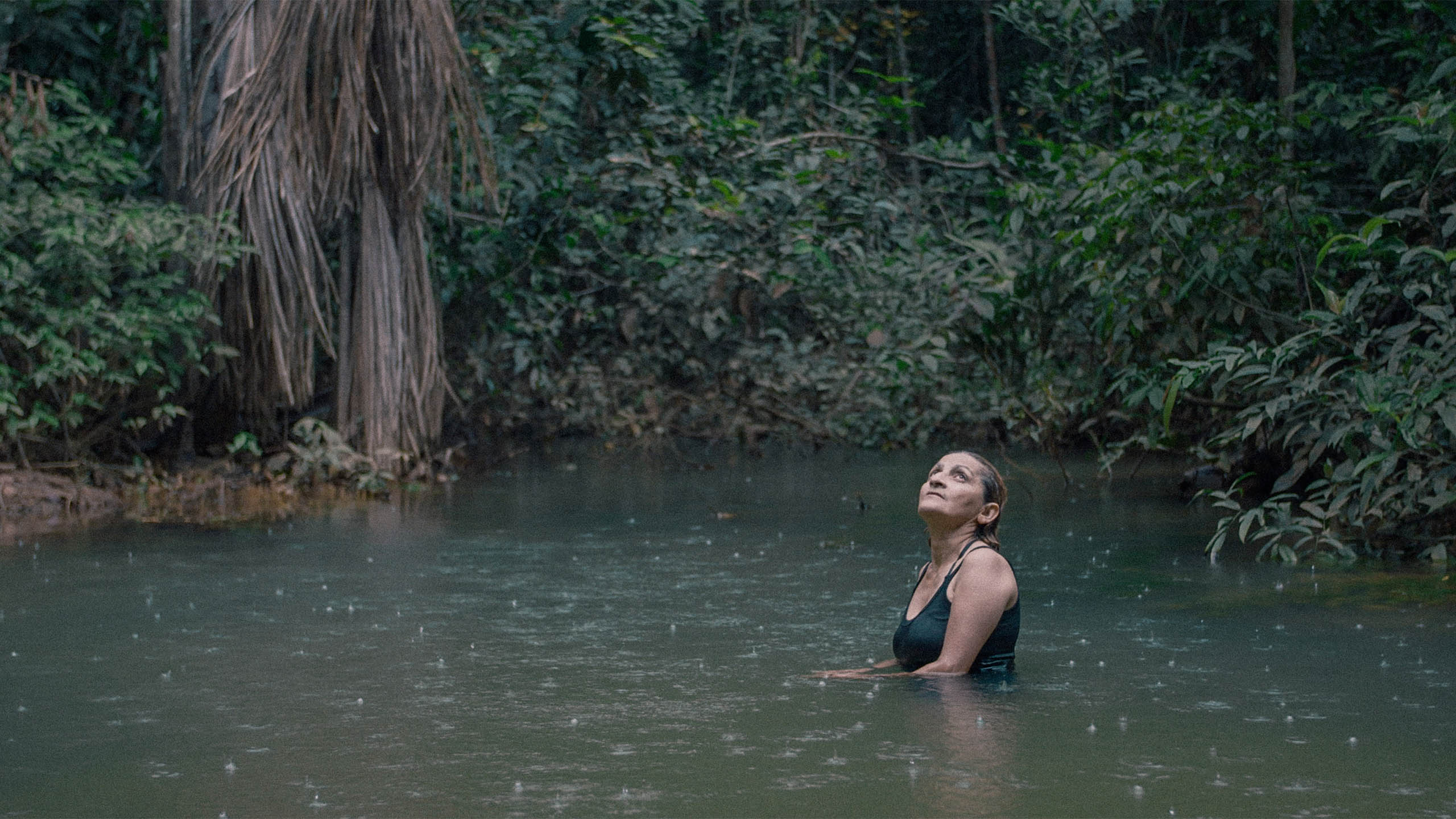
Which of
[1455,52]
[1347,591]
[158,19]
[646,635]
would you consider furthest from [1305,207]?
[158,19]

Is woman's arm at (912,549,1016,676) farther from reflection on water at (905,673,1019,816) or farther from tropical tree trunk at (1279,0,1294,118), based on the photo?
tropical tree trunk at (1279,0,1294,118)

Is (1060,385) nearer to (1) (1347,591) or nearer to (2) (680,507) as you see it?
(2) (680,507)

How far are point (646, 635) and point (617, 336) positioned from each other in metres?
9.84

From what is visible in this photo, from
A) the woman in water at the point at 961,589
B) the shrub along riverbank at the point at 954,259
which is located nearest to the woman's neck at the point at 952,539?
the woman in water at the point at 961,589

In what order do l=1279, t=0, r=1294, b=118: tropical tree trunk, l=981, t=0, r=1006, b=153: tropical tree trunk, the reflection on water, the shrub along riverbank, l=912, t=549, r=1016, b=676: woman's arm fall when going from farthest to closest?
l=981, t=0, r=1006, b=153: tropical tree trunk, l=1279, t=0, r=1294, b=118: tropical tree trunk, the shrub along riverbank, l=912, t=549, r=1016, b=676: woman's arm, the reflection on water

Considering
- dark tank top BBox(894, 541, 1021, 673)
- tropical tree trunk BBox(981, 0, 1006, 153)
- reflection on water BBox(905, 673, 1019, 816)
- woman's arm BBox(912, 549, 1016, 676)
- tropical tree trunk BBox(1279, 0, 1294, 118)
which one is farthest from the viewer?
tropical tree trunk BBox(981, 0, 1006, 153)

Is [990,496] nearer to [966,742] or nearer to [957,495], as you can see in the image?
[957,495]

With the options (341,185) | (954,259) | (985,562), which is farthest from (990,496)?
(341,185)

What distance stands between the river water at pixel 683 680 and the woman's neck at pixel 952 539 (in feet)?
1.48

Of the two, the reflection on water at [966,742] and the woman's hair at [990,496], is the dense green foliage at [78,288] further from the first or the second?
the reflection on water at [966,742]

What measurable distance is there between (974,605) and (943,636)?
229 mm

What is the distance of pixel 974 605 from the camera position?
17.7 ft

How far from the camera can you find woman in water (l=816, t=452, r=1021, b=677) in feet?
17.7

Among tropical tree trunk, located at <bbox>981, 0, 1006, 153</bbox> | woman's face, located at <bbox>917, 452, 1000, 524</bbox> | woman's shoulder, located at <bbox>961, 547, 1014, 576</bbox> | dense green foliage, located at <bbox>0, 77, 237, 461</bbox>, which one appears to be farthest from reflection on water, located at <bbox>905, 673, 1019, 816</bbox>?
tropical tree trunk, located at <bbox>981, 0, 1006, 153</bbox>
